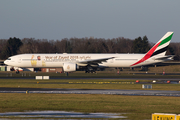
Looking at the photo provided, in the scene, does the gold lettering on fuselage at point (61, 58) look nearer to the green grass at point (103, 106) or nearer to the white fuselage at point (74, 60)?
the white fuselage at point (74, 60)

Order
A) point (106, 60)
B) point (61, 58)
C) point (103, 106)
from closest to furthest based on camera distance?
point (103, 106)
point (106, 60)
point (61, 58)

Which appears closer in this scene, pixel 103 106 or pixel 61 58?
pixel 103 106

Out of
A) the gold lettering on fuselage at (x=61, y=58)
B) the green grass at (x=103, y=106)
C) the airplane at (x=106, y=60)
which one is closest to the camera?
the green grass at (x=103, y=106)

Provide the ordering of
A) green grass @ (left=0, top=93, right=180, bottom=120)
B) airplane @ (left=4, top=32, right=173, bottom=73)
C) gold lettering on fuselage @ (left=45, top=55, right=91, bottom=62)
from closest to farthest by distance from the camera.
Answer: green grass @ (left=0, top=93, right=180, bottom=120)
airplane @ (left=4, top=32, right=173, bottom=73)
gold lettering on fuselage @ (left=45, top=55, right=91, bottom=62)

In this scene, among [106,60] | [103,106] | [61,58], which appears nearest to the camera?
[103,106]

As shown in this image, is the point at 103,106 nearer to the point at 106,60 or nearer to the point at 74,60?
the point at 106,60

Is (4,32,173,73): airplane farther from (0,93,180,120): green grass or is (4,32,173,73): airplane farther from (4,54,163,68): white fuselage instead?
(0,93,180,120): green grass

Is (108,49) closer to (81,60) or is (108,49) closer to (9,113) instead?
(81,60)

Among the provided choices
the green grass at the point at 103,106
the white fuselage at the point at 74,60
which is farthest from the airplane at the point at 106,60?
the green grass at the point at 103,106

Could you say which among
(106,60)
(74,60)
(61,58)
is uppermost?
(61,58)

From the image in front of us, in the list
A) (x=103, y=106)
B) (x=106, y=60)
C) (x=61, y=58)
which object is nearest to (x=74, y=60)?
(x=61, y=58)

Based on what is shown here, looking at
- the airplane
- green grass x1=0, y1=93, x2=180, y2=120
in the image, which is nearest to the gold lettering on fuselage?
the airplane

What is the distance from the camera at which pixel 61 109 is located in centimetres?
1667

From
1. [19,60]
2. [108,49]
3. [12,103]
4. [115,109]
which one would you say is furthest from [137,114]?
[108,49]
